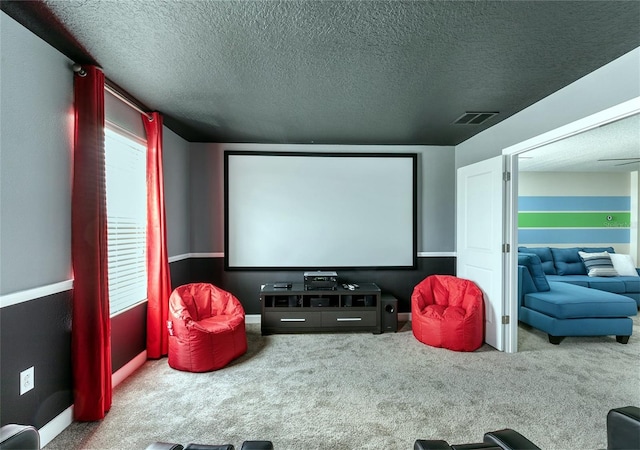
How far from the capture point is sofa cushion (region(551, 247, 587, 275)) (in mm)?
5309

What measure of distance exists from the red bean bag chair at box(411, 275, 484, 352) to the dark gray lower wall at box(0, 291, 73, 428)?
3.20m

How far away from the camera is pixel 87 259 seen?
Answer: 6.79 ft

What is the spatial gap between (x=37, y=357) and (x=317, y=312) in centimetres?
256

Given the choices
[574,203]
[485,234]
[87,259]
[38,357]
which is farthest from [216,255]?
[574,203]

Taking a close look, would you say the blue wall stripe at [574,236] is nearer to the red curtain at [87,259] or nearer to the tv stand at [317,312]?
the tv stand at [317,312]

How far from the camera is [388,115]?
317cm

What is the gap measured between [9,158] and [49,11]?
81 cm

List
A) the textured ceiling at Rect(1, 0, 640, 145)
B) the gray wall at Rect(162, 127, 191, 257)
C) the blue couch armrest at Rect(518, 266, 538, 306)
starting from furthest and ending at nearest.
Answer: the blue couch armrest at Rect(518, 266, 538, 306)
the gray wall at Rect(162, 127, 191, 257)
the textured ceiling at Rect(1, 0, 640, 145)

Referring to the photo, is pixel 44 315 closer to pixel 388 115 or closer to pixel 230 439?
pixel 230 439

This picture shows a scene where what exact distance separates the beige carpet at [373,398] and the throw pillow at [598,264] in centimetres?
225

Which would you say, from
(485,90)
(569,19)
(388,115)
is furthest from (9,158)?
(485,90)

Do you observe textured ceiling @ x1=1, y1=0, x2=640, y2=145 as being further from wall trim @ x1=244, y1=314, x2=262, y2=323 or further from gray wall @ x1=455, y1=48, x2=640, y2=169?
wall trim @ x1=244, y1=314, x2=262, y2=323

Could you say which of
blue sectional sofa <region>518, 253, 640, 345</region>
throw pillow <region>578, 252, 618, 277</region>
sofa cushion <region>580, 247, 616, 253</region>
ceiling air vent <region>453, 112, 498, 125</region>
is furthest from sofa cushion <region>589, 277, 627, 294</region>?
ceiling air vent <region>453, 112, 498, 125</region>

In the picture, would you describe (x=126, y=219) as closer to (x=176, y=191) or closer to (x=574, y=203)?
(x=176, y=191)
